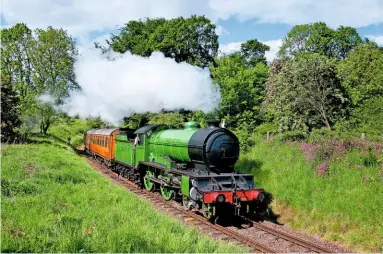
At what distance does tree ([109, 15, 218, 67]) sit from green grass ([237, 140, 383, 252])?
76.4 ft

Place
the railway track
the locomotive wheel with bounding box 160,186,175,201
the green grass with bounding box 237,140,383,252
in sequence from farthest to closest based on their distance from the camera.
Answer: the locomotive wheel with bounding box 160,186,175,201, the green grass with bounding box 237,140,383,252, the railway track

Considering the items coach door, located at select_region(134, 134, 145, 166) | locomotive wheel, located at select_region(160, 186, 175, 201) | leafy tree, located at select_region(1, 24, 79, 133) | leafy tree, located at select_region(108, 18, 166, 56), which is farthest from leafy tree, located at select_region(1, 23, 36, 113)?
locomotive wheel, located at select_region(160, 186, 175, 201)

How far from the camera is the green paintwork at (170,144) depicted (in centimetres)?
1284

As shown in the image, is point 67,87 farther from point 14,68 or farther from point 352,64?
point 352,64

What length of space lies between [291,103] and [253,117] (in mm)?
12711

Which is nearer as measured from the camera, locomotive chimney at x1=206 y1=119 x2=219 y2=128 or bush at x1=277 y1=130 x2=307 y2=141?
locomotive chimney at x1=206 y1=119 x2=219 y2=128

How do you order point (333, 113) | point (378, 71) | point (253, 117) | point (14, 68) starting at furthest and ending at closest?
1. point (14, 68)
2. point (253, 117)
3. point (378, 71)
4. point (333, 113)

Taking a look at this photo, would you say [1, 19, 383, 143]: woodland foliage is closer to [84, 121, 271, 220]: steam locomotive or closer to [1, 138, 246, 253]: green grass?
[84, 121, 271, 220]: steam locomotive

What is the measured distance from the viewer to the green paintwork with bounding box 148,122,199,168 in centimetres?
1284

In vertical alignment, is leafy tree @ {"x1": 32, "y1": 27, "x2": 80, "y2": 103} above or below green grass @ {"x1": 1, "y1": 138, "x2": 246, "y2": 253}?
above

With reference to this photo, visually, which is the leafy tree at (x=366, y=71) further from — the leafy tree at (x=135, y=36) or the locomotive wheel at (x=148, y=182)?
the leafy tree at (x=135, y=36)

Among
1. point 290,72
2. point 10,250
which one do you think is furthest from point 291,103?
point 10,250

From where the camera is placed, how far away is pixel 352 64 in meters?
28.6

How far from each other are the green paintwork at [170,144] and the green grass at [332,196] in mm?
3434
